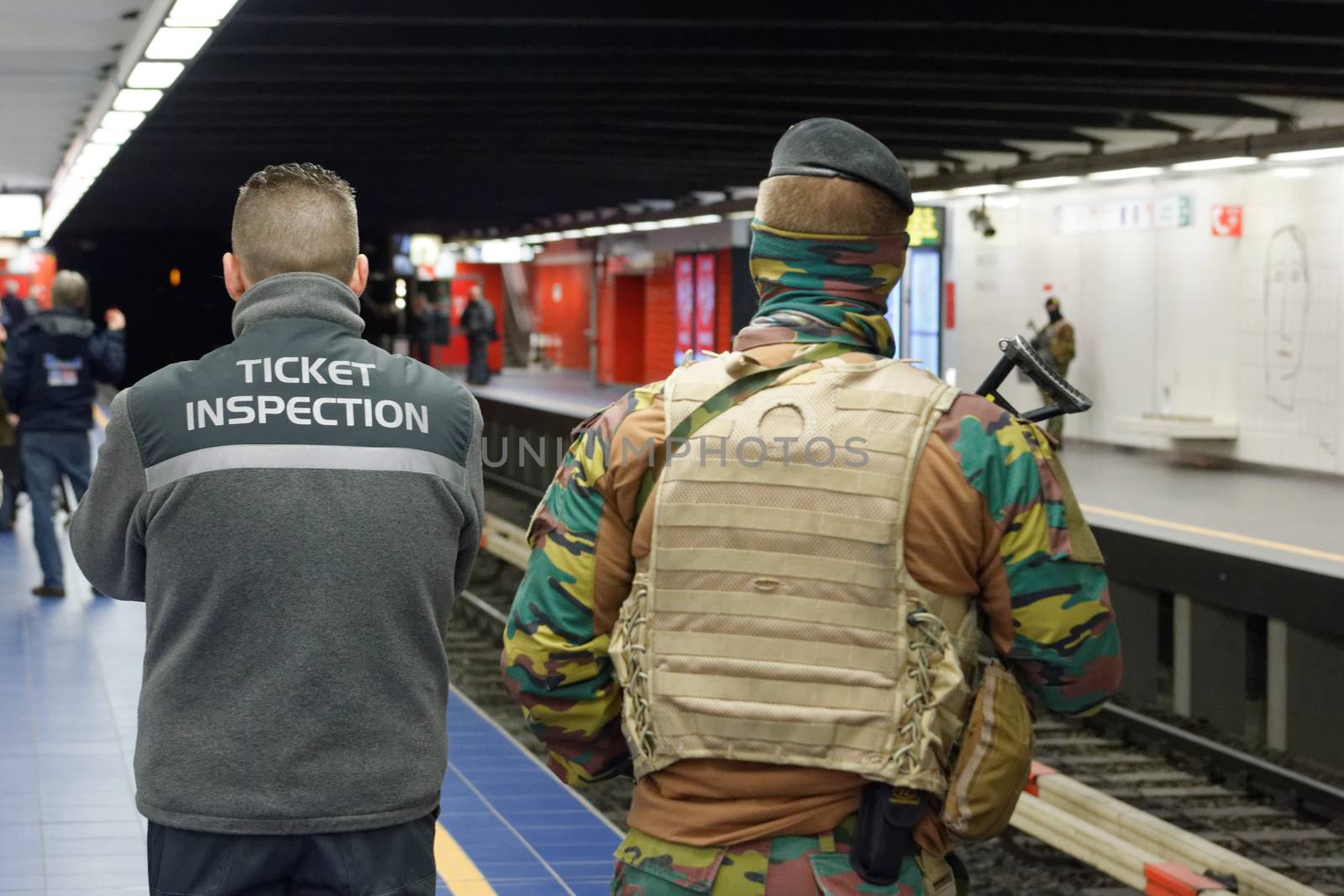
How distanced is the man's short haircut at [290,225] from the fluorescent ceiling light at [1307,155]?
13279 mm

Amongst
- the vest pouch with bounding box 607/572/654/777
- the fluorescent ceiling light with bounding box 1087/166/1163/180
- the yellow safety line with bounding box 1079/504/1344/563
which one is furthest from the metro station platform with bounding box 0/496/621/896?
the fluorescent ceiling light with bounding box 1087/166/1163/180

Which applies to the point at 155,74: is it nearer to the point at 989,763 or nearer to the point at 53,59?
the point at 53,59

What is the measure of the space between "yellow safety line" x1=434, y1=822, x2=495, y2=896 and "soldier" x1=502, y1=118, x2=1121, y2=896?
3.11 meters

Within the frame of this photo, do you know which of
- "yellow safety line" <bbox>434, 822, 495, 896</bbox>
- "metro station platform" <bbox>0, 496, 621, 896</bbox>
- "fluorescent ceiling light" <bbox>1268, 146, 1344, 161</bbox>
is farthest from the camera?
"fluorescent ceiling light" <bbox>1268, 146, 1344, 161</bbox>

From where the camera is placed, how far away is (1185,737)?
9828 mm

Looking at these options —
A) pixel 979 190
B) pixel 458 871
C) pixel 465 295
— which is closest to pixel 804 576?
pixel 458 871

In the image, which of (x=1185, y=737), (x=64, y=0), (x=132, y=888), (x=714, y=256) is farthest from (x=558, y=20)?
(x=714, y=256)

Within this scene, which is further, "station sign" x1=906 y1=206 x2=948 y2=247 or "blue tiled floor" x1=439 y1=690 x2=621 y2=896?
"station sign" x1=906 y1=206 x2=948 y2=247

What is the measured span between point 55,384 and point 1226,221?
12.5 meters

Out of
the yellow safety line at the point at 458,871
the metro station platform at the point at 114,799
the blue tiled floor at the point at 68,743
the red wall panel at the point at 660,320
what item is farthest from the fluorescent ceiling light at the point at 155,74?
the red wall panel at the point at 660,320

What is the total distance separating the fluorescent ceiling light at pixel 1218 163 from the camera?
15.8 metres

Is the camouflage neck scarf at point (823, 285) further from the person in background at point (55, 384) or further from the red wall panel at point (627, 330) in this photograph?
the red wall panel at point (627, 330)

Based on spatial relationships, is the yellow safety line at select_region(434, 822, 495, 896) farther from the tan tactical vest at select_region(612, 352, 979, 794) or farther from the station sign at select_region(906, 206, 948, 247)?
the station sign at select_region(906, 206, 948, 247)

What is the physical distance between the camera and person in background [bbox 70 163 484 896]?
7.75ft
